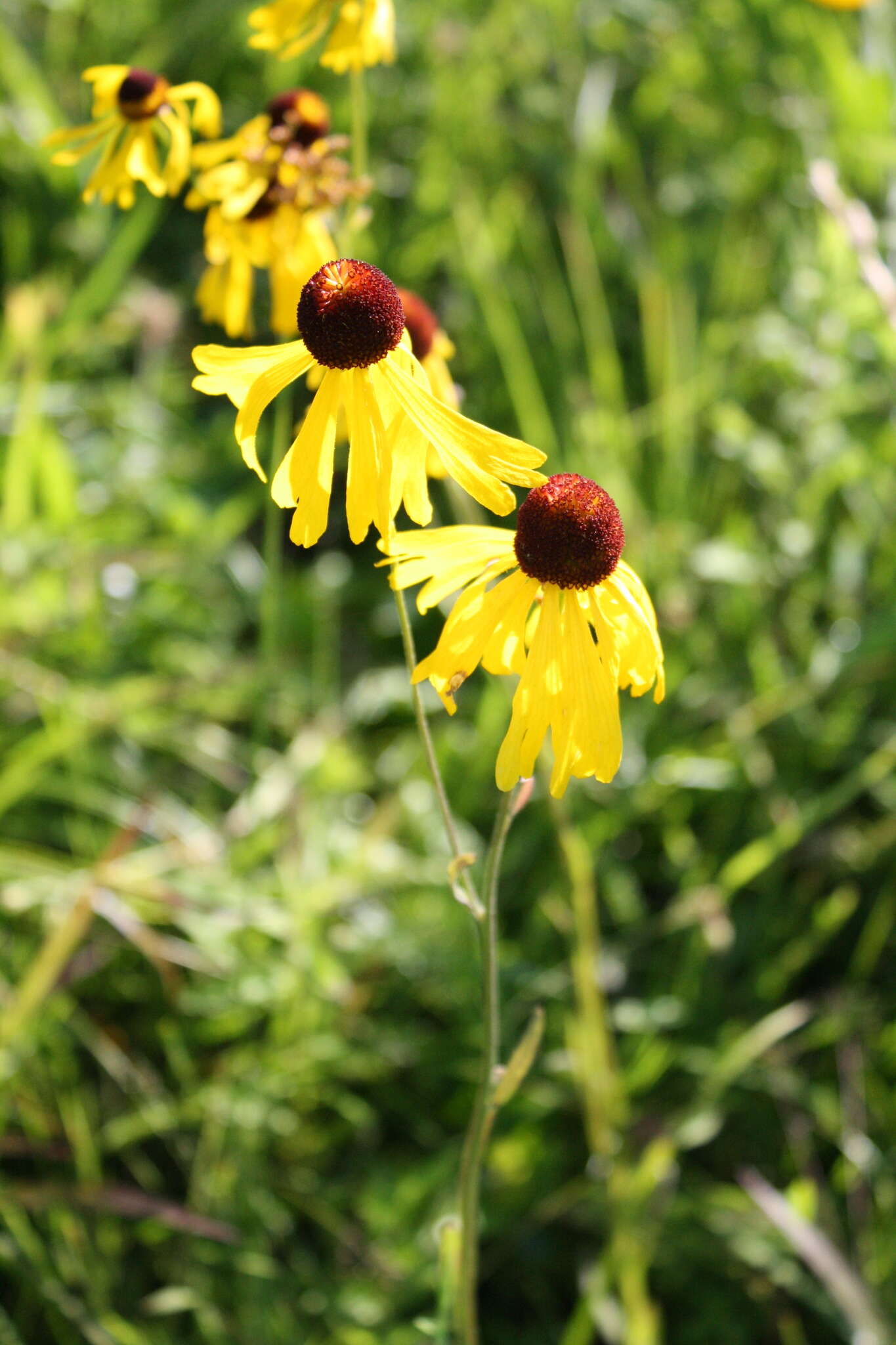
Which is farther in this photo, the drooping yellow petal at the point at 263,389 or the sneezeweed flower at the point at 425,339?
the sneezeweed flower at the point at 425,339

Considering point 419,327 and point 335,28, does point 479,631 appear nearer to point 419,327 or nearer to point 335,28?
point 419,327

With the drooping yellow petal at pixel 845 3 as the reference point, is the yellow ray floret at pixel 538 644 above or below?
below

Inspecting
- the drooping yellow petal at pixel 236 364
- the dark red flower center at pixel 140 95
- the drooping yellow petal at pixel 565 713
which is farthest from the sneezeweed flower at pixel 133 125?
the drooping yellow petal at pixel 565 713

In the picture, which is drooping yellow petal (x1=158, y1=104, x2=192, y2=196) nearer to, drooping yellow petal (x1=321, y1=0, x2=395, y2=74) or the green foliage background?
drooping yellow petal (x1=321, y1=0, x2=395, y2=74)

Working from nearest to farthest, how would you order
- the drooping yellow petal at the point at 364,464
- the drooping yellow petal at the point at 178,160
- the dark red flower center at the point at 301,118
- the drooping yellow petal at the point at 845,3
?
the drooping yellow petal at the point at 364,464 → the drooping yellow petal at the point at 178,160 → the dark red flower center at the point at 301,118 → the drooping yellow petal at the point at 845,3

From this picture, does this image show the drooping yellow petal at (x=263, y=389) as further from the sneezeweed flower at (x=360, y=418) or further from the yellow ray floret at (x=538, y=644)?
the yellow ray floret at (x=538, y=644)

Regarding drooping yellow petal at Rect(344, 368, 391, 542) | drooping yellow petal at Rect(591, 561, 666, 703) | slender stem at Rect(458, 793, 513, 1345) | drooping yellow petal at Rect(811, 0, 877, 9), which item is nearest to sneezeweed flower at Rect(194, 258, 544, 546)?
drooping yellow petal at Rect(344, 368, 391, 542)

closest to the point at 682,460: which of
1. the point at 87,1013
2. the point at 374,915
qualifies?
Result: the point at 374,915

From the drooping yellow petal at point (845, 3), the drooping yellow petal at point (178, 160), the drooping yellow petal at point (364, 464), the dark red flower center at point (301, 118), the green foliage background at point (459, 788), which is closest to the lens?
the drooping yellow petal at point (364, 464)
